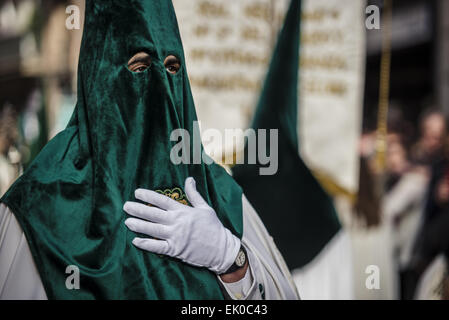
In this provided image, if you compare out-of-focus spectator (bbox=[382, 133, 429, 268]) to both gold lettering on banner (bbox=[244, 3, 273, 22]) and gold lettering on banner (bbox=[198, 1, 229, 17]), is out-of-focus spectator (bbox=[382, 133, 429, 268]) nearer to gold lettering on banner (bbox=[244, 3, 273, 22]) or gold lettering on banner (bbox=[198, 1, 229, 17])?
gold lettering on banner (bbox=[244, 3, 273, 22])

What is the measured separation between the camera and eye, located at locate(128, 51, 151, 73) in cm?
175

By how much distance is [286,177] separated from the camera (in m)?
2.20

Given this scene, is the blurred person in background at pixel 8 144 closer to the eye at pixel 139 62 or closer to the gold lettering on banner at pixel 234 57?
the eye at pixel 139 62

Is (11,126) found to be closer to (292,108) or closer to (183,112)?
(183,112)

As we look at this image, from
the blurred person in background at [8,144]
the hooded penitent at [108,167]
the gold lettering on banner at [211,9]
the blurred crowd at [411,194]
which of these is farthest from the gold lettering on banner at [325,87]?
the blurred person in background at [8,144]

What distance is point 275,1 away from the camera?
218 centimetres

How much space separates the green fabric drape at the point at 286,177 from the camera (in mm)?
2117

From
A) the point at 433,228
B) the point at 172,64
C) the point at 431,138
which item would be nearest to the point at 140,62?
the point at 172,64

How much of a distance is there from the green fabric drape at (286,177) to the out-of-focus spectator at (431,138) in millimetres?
1838

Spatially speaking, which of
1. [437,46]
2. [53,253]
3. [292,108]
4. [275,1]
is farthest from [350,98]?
[437,46]

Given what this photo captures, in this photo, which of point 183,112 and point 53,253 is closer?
point 53,253

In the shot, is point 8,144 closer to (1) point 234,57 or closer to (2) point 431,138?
(1) point 234,57
